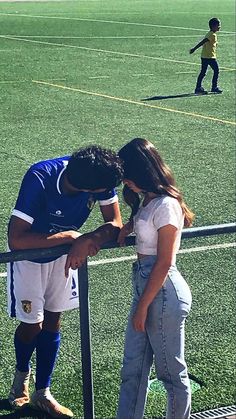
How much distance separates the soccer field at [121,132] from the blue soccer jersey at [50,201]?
1.33 meters

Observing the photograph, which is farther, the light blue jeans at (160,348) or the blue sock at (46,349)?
the blue sock at (46,349)

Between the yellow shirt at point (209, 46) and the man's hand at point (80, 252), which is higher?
the man's hand at point (80, 252)

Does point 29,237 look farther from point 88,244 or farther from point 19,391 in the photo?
point 19,391

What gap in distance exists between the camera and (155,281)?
15.6ft

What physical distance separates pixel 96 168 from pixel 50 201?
22.2 inches

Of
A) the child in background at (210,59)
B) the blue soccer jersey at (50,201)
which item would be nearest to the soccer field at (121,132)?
the child in background at (210,59)

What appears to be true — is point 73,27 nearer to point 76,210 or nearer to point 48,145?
point 48,145

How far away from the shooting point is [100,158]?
490 centimetres

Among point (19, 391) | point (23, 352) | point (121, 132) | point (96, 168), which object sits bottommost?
point (121, 132)

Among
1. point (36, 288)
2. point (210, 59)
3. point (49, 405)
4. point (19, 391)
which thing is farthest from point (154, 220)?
point (210, 59)

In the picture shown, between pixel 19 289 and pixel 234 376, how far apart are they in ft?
6.26

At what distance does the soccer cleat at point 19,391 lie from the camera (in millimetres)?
5883

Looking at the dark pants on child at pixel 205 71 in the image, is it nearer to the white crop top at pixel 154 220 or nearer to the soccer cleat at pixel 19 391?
the soccer cleat at pixel 19 391

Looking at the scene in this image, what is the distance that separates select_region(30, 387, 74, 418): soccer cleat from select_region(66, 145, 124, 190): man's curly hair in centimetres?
157
